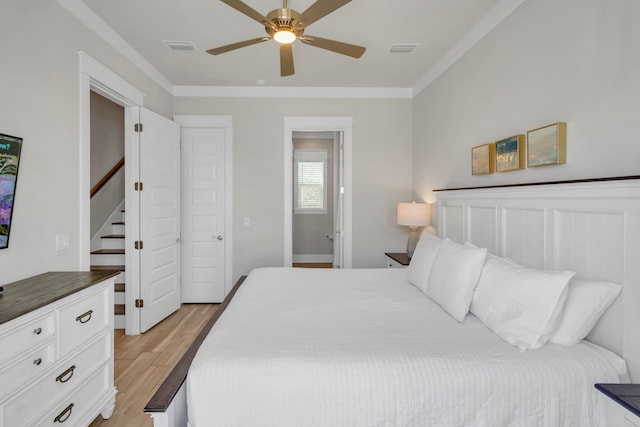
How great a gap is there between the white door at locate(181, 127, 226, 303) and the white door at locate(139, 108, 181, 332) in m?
0.19

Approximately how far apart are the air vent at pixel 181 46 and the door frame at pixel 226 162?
104 centimetres

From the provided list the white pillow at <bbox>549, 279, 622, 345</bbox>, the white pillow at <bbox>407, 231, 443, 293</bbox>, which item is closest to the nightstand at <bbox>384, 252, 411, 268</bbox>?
the white pillow at <bbox>407, 231, 443, 293</bbox>

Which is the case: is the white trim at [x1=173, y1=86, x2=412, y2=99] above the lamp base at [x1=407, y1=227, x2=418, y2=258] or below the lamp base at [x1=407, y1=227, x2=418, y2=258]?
above

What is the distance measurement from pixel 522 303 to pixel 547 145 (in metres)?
0.98

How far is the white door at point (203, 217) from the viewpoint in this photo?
4.02 m

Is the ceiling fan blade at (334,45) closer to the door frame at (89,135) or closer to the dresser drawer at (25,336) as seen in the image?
the door frame at (89,135)

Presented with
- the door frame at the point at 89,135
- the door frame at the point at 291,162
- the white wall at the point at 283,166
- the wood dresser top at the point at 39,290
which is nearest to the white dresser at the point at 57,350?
the wood dresser top at the point at 39,290

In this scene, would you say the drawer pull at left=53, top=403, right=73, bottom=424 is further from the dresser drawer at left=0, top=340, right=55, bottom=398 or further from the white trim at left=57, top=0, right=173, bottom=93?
the white trim at left=57, top=0, right=173, bottom=93

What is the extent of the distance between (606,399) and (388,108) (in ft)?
11.7

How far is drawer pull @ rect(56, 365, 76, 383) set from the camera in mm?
1572

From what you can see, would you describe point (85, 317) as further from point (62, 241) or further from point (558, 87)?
point (558, 87)

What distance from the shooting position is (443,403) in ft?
3.94

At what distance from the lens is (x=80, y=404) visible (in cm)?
174

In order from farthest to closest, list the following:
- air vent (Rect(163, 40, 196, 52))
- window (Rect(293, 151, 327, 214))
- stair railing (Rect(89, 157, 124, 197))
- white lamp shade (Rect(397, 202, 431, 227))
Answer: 1. window (Rect(293, 151, 327, 214))
2. stair railing (Rect(89, 157, 124, 197))
3. white lamp shade (Rect(397, 202, 431, 227))
4. air vent (Rect(163, 40, 196, 52))
